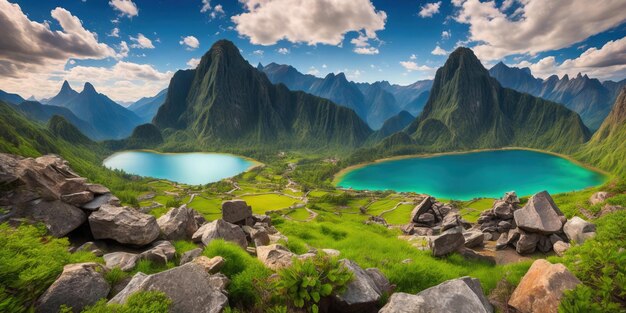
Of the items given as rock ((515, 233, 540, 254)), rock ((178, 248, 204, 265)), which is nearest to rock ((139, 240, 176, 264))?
rock ((178, 248, 204, 265))

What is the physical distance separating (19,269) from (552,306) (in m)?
13.8

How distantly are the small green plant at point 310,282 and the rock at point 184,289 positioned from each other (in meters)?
1.66

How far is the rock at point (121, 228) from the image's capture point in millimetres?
12780

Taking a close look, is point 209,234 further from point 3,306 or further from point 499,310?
point 499,310

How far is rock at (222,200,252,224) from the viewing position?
70.5 ft

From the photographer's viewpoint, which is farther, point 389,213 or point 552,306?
point 389,213

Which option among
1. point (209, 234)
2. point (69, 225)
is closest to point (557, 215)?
point (209, 234)

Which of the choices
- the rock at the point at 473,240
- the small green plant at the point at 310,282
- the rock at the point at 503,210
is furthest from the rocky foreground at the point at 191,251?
the rock at the point at 503,210

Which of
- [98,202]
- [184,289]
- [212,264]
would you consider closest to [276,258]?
[212,264]

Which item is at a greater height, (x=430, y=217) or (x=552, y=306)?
(x=552, y=306)

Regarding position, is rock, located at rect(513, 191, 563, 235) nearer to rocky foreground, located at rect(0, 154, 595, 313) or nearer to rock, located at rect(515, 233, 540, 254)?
rocky foreground, located at rect(0, 154, 595, 313)

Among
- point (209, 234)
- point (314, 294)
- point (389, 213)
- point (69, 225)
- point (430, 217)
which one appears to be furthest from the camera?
point (389, 213)

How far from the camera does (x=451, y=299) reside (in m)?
7.62

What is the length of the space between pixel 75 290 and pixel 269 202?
106 metres
